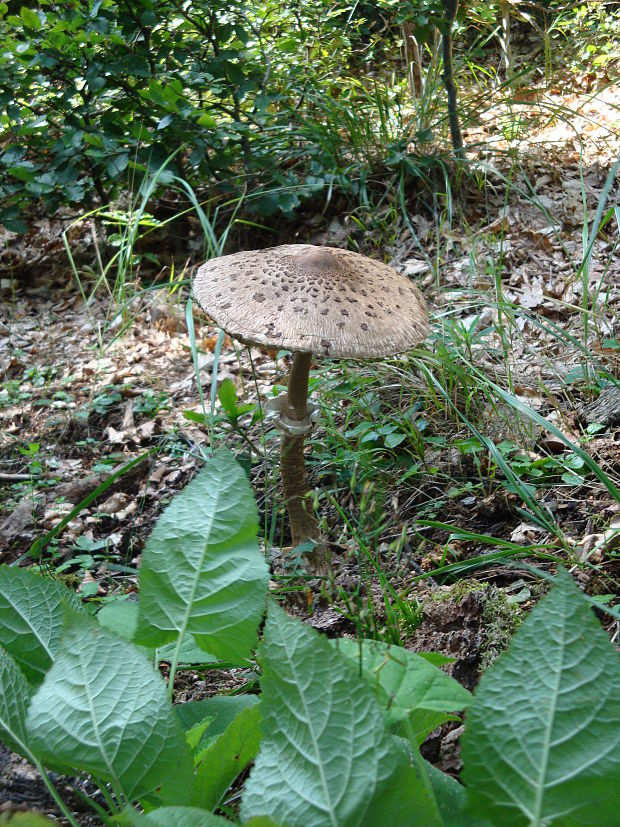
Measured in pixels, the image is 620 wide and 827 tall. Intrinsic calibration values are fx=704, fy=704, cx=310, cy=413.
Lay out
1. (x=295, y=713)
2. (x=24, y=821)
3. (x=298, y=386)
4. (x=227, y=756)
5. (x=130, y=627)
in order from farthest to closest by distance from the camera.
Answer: (x=298, y=386), (x=130, y=627), (x=227, y=756), (x=295, y=713), (x=24, y=821)

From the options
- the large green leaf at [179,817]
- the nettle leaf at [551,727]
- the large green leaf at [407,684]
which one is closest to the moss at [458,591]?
the large green leaf at [407,684]

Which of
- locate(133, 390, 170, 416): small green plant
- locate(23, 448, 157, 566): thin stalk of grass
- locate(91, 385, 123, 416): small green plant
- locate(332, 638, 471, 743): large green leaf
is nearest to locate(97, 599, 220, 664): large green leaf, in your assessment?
locate(332, 638, 471, 743): large green leaf

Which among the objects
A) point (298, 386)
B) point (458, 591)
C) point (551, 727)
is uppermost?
point (551, 727)

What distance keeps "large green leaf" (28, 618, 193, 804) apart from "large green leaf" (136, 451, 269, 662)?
0.13 meters

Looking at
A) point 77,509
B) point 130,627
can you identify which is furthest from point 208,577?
point 77,509

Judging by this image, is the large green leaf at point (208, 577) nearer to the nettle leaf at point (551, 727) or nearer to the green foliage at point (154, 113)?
the nettle leaf at point (551, 727)

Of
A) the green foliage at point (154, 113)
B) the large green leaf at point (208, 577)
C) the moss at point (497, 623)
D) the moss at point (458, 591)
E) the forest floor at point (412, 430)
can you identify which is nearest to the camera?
the large green leaf at point (208, 577)

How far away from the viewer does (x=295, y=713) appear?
798 mm

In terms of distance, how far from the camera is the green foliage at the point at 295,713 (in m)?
0.74

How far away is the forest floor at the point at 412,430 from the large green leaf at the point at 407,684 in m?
0.15

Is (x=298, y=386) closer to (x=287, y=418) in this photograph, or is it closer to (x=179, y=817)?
(x=287, y=418)

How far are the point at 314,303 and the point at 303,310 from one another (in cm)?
4

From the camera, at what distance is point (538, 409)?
275 cm

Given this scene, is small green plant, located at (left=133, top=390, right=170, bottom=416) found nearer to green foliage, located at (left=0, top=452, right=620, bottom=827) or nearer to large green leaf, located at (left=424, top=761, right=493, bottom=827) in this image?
green foliage, located at (left=0, top=452, right=620, bottom=827)
